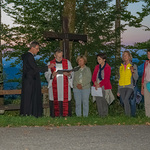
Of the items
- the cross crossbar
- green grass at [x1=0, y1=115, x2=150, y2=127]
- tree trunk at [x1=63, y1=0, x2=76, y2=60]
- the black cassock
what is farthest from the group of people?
tree trunk at [x1=63, y1=0, x2=76, y2=60]

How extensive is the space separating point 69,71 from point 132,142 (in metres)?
4.33

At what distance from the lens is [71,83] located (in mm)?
11008

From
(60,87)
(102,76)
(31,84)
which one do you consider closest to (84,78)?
(102,76)

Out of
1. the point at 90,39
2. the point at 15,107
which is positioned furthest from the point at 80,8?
the point at 15,107

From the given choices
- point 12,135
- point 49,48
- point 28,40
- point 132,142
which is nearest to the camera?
point 132,142

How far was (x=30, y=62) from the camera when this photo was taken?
10016 mm

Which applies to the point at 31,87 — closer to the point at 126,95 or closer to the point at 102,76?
the point at 102,76

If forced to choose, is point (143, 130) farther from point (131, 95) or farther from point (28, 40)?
point (28, 40)

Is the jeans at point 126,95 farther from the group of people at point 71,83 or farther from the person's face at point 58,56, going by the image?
the person's face at point 58,56

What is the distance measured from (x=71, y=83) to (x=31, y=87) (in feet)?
4.45

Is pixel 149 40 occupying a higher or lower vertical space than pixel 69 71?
higher

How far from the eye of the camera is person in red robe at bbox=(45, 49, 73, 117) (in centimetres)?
1080

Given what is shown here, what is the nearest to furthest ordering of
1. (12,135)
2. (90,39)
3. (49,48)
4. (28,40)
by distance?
(12,135), (90,39), (49,48), (28,40)

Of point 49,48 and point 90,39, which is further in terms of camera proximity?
point 49,48
